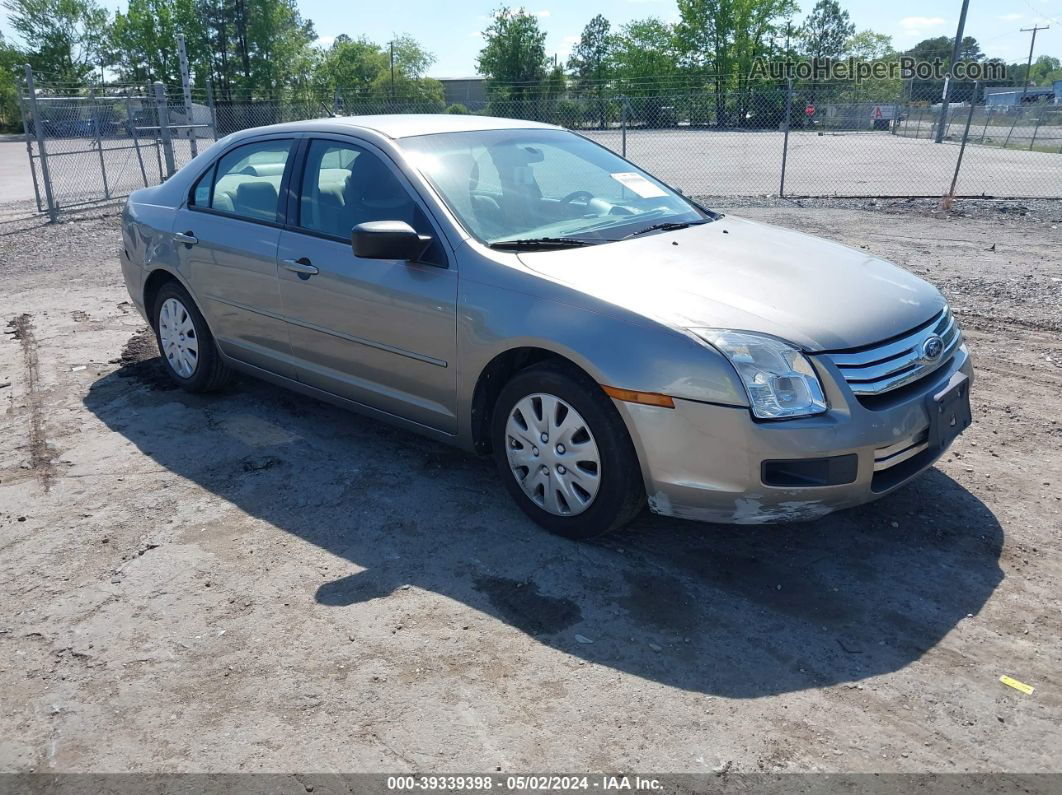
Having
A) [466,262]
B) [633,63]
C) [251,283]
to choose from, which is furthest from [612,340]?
[633,63]

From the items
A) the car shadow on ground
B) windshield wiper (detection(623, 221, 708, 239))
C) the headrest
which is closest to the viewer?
the car shadow on ground

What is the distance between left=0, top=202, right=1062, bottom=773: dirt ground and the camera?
2.66 m

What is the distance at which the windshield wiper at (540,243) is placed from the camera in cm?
396

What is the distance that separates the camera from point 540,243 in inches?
157

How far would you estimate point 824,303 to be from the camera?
3.50 meters

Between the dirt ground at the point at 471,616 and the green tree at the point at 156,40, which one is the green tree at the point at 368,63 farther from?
the dirt ground at the point at 471,616

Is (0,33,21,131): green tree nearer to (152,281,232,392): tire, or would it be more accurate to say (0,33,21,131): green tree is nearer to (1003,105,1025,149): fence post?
(1003,105,1025,149): fence post

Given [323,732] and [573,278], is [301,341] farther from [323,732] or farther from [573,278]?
[323,732]

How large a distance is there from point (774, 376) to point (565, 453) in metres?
0.92

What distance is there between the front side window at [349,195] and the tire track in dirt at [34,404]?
1.91 m

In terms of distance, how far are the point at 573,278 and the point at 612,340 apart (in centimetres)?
38

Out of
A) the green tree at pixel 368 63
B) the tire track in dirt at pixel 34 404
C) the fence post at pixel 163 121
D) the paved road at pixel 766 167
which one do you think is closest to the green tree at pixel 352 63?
the green tree at pixel 368 63

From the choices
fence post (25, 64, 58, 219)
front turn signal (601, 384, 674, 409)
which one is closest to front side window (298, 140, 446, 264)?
front turn signal (601, 384, 674, 409)

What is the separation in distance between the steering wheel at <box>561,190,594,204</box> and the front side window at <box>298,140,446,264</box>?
784mm
